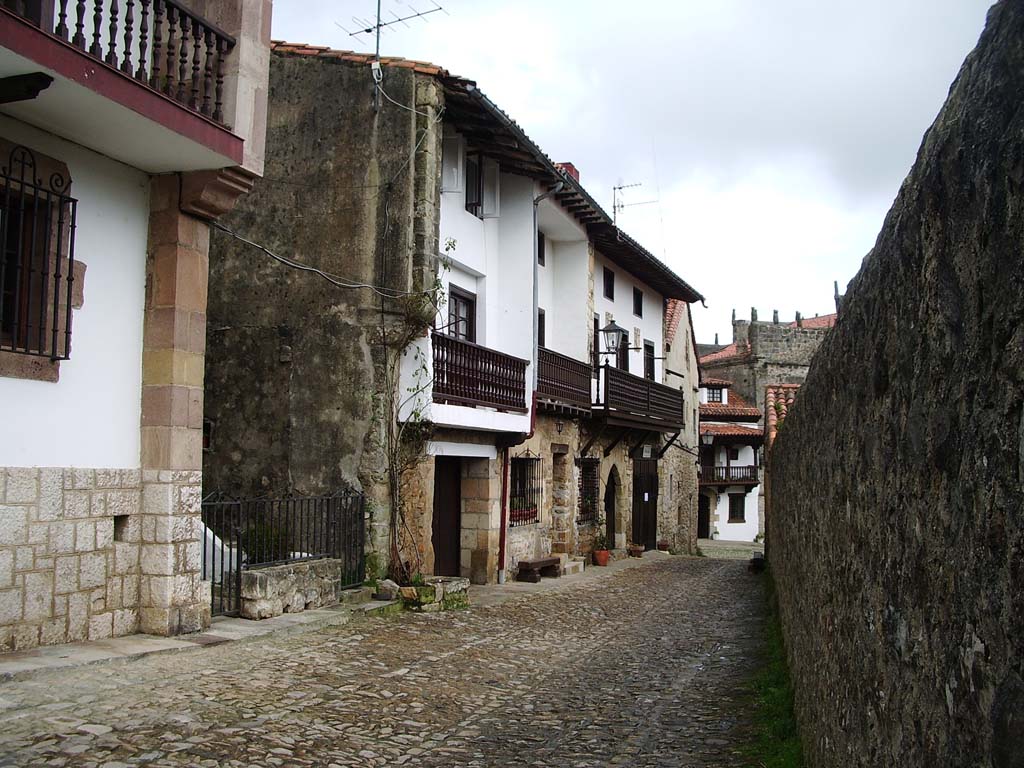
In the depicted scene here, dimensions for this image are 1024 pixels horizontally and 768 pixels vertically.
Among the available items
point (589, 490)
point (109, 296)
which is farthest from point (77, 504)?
point (589, 490)

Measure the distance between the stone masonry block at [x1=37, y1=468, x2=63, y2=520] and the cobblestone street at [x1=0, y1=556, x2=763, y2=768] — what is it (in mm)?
1260

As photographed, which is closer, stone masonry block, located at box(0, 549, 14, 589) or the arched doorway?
stone masonry block, located at box(0, 549, 14, 589)

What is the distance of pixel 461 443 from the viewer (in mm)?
14508

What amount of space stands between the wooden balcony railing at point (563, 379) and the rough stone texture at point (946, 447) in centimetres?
1396

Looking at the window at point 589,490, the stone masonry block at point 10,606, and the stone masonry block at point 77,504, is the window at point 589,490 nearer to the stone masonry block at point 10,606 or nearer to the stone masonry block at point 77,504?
the stone masonry block at point 77,504

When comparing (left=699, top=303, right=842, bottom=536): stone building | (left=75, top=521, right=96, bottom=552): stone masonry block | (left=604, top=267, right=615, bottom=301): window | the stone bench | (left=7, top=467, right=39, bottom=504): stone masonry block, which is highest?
(left=699, top=303, right=842, bottom=536): stone building

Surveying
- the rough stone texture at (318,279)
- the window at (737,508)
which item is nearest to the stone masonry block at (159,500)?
the rough stone texture at (318,279)

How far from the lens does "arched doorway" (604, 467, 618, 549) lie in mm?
22875

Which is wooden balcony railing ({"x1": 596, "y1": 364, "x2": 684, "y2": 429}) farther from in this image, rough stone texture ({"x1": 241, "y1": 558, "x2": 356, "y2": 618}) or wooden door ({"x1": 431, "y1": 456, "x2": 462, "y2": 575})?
rough stone texture ({"x1": 241, "y1": 558, "x2": 356, "y2": 618})

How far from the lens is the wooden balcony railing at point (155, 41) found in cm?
697

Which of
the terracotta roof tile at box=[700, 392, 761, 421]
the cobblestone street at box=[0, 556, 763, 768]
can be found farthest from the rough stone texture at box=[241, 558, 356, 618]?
the terracotta roof tile at box=[700, 392, 761, 421]

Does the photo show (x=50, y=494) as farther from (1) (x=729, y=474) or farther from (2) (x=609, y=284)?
(1) (x=729, y=474)

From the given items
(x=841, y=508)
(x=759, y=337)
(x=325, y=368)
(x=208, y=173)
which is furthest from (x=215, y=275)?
(x=759, y=337)

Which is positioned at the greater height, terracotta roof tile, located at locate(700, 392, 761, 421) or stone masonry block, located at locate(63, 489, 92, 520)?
terracotta roof tile, located at locate(700, 392, 761, 421)
